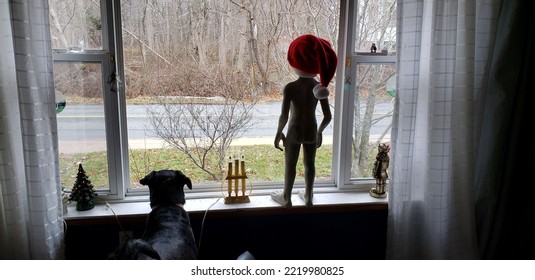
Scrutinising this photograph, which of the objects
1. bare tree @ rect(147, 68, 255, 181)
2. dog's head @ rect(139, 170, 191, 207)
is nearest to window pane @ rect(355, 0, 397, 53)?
bare tree @ rect(147, 68, 255, 181)

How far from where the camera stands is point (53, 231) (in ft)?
4.83

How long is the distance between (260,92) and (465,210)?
998 mm

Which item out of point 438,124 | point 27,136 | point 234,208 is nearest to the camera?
point 27,136

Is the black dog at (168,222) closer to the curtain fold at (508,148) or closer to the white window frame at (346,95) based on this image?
the white window frame at (346,95)

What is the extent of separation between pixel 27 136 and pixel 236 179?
31.8 inches

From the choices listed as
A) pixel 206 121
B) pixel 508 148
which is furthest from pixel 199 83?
pixel 508 148

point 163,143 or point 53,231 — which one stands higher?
point 163,143

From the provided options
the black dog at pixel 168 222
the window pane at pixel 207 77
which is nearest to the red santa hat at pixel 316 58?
the window pane at pixel 207 77

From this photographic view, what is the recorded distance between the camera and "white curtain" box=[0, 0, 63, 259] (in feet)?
4.35

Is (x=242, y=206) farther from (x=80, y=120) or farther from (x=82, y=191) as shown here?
(x=80, y=120)

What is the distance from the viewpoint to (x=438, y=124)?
1.59 m

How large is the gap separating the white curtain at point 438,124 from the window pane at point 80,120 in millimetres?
1237

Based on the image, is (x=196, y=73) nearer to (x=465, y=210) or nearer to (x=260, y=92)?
(x=260, y=92)
